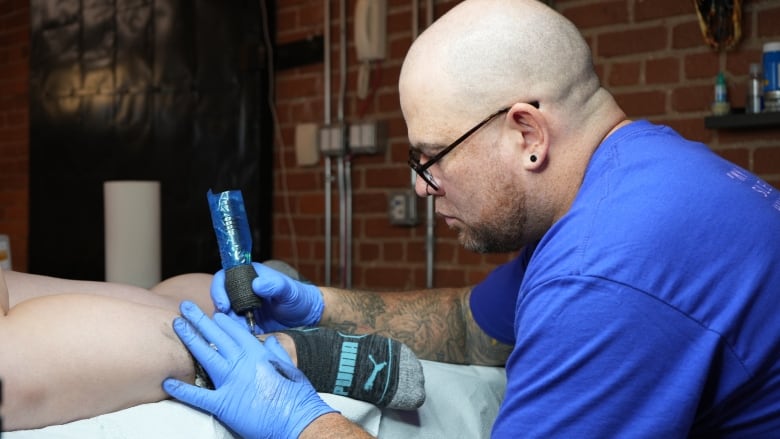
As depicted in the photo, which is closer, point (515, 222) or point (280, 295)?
point (515, 222)

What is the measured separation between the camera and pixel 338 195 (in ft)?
9.32

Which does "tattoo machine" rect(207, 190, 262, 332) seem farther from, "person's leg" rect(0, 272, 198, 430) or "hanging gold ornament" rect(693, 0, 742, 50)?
"hanging gold ornament" rect(693, 0, 742, 50)

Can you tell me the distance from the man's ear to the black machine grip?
464 millimetres

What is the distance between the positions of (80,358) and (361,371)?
1.27 feet

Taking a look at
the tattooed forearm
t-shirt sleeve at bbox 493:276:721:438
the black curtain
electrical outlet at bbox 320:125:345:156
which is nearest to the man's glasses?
t-shirt sleeve at bbox 493:276:721:438

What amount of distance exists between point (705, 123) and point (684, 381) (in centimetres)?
137

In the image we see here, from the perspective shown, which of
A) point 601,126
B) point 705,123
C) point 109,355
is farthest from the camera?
point 705,123

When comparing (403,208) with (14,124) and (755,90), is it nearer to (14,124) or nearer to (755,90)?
(755,90)

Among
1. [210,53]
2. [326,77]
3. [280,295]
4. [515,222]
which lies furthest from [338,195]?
[515,222]

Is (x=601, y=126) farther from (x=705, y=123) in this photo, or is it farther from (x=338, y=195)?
(x=338, y=195)

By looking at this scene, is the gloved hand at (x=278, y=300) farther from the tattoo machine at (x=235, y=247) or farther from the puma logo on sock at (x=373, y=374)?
the puma logo on sock at (x=373, y=374)

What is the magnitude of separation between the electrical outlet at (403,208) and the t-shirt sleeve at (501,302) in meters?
1.07

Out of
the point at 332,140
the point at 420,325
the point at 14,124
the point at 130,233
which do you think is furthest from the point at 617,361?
the point at 14,124

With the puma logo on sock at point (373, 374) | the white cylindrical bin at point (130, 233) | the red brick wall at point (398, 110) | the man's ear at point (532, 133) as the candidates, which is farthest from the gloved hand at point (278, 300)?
the red brick wall at point (398, 110)
